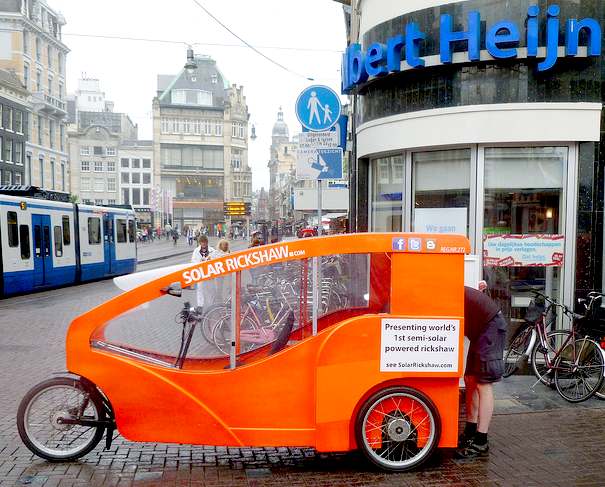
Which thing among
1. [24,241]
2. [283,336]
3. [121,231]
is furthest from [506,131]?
[121,231]

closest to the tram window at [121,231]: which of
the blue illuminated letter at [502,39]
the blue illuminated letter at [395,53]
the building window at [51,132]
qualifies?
the blue illuminated letter at [395,53]

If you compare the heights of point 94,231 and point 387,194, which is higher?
point 387,194

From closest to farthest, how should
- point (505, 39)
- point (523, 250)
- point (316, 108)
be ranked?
point (505, 39), point (523, 250), point (316, 108)

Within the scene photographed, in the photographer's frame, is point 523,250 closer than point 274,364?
No

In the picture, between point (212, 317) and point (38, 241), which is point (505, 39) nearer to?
point (212, 317)

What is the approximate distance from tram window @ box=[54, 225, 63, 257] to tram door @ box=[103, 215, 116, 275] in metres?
3.28

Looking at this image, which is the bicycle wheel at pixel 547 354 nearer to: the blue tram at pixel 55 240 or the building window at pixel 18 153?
the blue tram at pixel 55 240

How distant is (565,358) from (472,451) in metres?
2.36

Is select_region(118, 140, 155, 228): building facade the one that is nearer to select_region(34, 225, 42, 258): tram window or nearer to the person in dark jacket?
select_region(34, 225, 42, 258): tram window

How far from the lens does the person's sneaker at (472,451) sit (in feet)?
16.1

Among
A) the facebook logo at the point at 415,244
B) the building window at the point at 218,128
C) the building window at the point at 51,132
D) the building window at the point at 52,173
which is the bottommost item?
the facebook logo at the point at 415,244

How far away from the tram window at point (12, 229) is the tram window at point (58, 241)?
2304 mm

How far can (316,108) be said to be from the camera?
858 cm

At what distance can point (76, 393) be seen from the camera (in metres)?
4.66
